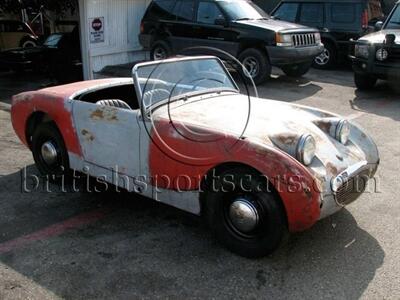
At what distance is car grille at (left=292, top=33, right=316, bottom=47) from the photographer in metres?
10.3

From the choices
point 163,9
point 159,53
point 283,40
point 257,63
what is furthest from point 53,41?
point 283,40

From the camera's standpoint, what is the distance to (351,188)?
3.61 m

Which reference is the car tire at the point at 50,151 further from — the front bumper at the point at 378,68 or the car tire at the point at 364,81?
the car tire at the point at 364,81

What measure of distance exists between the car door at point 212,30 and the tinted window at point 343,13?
3.37m

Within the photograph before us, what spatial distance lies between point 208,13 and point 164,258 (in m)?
8.33

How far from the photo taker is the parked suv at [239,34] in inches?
401

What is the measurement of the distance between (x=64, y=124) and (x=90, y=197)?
2.50 feet

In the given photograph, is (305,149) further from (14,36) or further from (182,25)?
(14,36)

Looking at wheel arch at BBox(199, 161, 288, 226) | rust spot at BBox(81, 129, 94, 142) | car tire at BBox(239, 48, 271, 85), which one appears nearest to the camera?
wheel arch at BBox(199, 161, 288, 226)

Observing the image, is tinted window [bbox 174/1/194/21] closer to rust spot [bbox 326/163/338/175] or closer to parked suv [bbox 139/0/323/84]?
parked suv [bbox 139/0/323/84]

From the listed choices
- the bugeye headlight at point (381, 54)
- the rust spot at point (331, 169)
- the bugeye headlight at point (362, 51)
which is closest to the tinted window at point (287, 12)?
the bugeye headlight at point (362, 51)

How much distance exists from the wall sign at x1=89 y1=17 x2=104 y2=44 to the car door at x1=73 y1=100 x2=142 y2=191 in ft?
25.7

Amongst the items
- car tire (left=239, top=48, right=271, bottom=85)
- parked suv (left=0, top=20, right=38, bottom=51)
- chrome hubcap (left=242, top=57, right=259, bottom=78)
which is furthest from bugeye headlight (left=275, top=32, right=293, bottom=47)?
parked suv (left=0, top=20, right=38, bottom=51)

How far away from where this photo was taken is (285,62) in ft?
33.4
